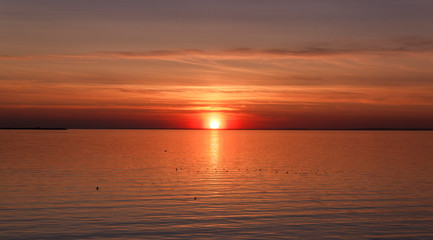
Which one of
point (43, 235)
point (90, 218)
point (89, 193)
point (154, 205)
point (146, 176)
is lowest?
point (43, 235)

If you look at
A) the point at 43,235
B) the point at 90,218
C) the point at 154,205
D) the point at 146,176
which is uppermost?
the point at 146,176

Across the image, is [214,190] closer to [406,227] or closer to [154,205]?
[154,205]

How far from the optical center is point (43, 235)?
24578 millimetres

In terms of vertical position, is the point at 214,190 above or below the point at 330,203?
above

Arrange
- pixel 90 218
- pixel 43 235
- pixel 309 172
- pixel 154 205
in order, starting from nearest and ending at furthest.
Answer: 1. pixel 43 235
2. pixel 90 218
3. pixel 154 205
4. pixel 309 172

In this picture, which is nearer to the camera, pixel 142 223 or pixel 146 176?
pixel 142 223

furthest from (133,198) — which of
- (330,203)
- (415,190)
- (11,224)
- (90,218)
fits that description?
(415,190)

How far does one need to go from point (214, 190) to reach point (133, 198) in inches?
329

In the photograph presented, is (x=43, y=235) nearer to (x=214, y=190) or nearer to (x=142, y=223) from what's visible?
(x=142, y=223)

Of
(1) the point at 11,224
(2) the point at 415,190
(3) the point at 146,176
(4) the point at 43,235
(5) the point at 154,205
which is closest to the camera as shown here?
(4) the point at 43,235

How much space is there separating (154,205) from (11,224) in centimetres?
1024

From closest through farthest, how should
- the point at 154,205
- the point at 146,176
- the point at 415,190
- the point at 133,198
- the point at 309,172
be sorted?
the point at 154,205, the point at 133,198, the point at 415,190, the point at 146,176, the point at 309,172

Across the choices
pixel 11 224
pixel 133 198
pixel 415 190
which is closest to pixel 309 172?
pixel 415 190

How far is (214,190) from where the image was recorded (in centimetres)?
4178
